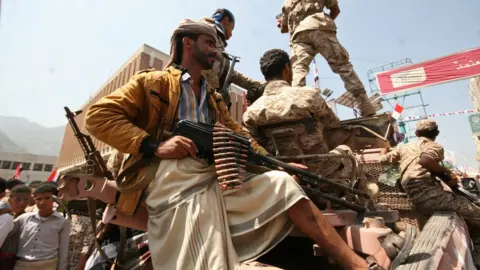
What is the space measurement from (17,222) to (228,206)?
11.6 ft

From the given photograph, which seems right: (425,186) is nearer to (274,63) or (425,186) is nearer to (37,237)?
(274,63)

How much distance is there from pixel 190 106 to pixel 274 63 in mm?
1644

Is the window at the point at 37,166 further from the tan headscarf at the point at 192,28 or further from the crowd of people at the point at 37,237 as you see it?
the tan headscarf at the point at 192,28

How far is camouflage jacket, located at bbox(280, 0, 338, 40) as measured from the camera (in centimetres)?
461

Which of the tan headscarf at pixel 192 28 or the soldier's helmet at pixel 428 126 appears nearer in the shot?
the tan headscarf at pixel 192 28

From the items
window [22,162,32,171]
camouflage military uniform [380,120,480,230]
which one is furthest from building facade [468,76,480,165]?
window [22,162,32,171]

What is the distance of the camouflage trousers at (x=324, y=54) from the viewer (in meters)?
4.53

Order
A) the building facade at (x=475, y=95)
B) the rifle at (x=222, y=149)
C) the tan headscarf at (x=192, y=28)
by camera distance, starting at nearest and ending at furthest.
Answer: the rifle at (x=222, y=149)
the tan headscarf at (x=192, y=28)
the building facade at (x=475, y=95)

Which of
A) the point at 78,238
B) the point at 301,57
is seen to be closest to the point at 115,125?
the point at 301,57

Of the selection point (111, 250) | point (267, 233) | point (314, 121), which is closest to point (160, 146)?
point (267, 233)

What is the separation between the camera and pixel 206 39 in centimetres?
174

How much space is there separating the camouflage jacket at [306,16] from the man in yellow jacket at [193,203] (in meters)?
4.05

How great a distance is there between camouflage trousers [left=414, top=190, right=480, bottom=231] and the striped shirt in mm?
2693

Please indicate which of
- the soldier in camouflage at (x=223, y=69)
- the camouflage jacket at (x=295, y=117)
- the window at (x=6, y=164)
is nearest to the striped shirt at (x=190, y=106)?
the camouflage jacket at (x=295, y=117)
